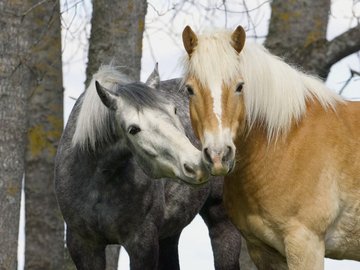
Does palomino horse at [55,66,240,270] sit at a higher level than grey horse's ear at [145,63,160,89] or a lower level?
lower

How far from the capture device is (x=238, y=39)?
24.7 feet

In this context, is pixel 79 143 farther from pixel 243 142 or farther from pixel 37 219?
pixel 37 219

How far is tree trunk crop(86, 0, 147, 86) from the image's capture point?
10617 mm

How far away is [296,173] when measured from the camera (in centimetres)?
758

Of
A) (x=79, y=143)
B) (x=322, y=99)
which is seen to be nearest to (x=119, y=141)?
(x=79, y=143)

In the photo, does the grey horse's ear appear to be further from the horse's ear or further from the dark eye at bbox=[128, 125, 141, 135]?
the dark eye at bbox=[128, 125, 141, 135]

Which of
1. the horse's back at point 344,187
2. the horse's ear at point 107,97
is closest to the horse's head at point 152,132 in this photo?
the horse's ear at point 107,97

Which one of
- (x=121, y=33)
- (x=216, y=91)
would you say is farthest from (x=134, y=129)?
(x=121, y=33)

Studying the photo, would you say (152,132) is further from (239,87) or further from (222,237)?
(222,237)

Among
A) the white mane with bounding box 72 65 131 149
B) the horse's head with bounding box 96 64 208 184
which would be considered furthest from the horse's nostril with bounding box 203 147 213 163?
the white mane with bounding box 72 65 131 149

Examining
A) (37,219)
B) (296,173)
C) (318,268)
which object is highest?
(296,173)

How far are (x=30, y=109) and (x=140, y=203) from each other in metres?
5.21

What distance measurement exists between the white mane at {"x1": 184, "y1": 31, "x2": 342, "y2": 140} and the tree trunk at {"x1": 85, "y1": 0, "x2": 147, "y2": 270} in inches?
116

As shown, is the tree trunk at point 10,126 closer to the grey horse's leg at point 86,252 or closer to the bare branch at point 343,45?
the grey horse's leg at point 86,252
